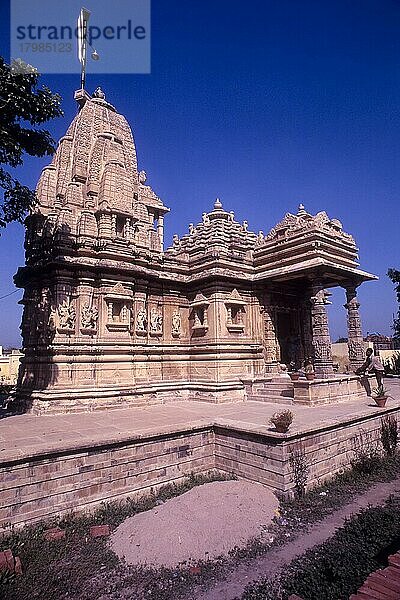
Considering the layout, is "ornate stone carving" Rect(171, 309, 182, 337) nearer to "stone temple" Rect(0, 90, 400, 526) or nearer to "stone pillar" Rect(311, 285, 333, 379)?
"stone temple" Rect(0, 90, 400, 526)

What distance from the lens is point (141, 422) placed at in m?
9.91

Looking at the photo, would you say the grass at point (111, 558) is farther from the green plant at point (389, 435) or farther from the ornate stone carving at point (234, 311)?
the ornate stone carving at point (234, 311)

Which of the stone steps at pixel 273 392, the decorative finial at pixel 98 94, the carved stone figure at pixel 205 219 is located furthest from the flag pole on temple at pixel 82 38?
the stone steps at pixel 273 392

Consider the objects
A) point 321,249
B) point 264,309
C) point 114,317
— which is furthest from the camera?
point 264,309

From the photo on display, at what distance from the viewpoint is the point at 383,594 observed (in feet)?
11.0

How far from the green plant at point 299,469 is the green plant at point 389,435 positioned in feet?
14.3

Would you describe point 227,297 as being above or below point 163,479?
above

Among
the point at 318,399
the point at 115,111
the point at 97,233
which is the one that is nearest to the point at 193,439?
the point at 318,399

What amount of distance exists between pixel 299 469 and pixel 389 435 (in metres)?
4.99

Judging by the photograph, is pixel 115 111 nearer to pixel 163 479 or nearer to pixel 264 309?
pixel 264 309

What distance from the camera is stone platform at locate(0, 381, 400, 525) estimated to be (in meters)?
6.64

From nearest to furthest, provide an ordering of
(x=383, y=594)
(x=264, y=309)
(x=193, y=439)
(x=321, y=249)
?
1. (x=383, y=594)
2. (x=193, y=439)
3. (x=321, y=249)
4. (x=264, y=309)

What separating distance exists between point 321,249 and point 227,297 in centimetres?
437

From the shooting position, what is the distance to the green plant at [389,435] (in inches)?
439
